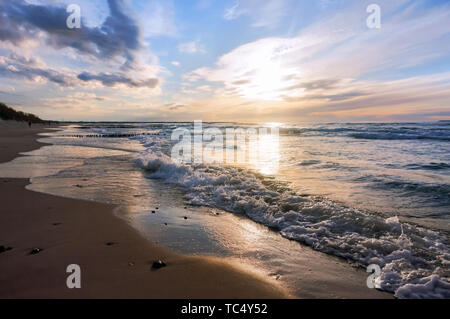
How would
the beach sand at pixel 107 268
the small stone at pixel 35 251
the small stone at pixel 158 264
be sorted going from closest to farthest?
the beach sand at pixel 107 268
the small stone at pixel 158 264
the small stone at pixel 35 251

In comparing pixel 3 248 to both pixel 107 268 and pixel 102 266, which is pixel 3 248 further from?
pixel 107 268

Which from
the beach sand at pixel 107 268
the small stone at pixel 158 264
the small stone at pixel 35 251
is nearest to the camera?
the beach sand at pixel 107 268

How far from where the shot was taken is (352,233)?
449 centimetres

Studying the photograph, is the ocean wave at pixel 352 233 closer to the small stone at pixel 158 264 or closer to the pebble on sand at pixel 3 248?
the small stone at pixel 158 264

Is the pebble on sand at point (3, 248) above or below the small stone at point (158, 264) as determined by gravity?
above

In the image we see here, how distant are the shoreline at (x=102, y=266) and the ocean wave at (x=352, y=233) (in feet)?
5.76

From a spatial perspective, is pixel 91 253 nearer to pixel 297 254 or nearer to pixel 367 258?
pixel 297 254

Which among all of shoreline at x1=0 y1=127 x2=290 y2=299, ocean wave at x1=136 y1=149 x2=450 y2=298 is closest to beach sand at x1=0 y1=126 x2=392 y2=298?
shoreline at x1=0 y1=127 x2=290 y2=299

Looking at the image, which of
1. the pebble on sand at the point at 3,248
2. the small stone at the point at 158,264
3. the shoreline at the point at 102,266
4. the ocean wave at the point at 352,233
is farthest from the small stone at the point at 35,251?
the ocean wave at the point at 352,233

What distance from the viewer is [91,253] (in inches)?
141

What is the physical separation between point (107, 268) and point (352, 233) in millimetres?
4337

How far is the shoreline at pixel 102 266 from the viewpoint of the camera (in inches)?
108

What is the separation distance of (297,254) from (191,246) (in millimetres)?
1812

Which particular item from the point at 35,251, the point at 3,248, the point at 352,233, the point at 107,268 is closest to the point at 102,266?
the point at 107,268
